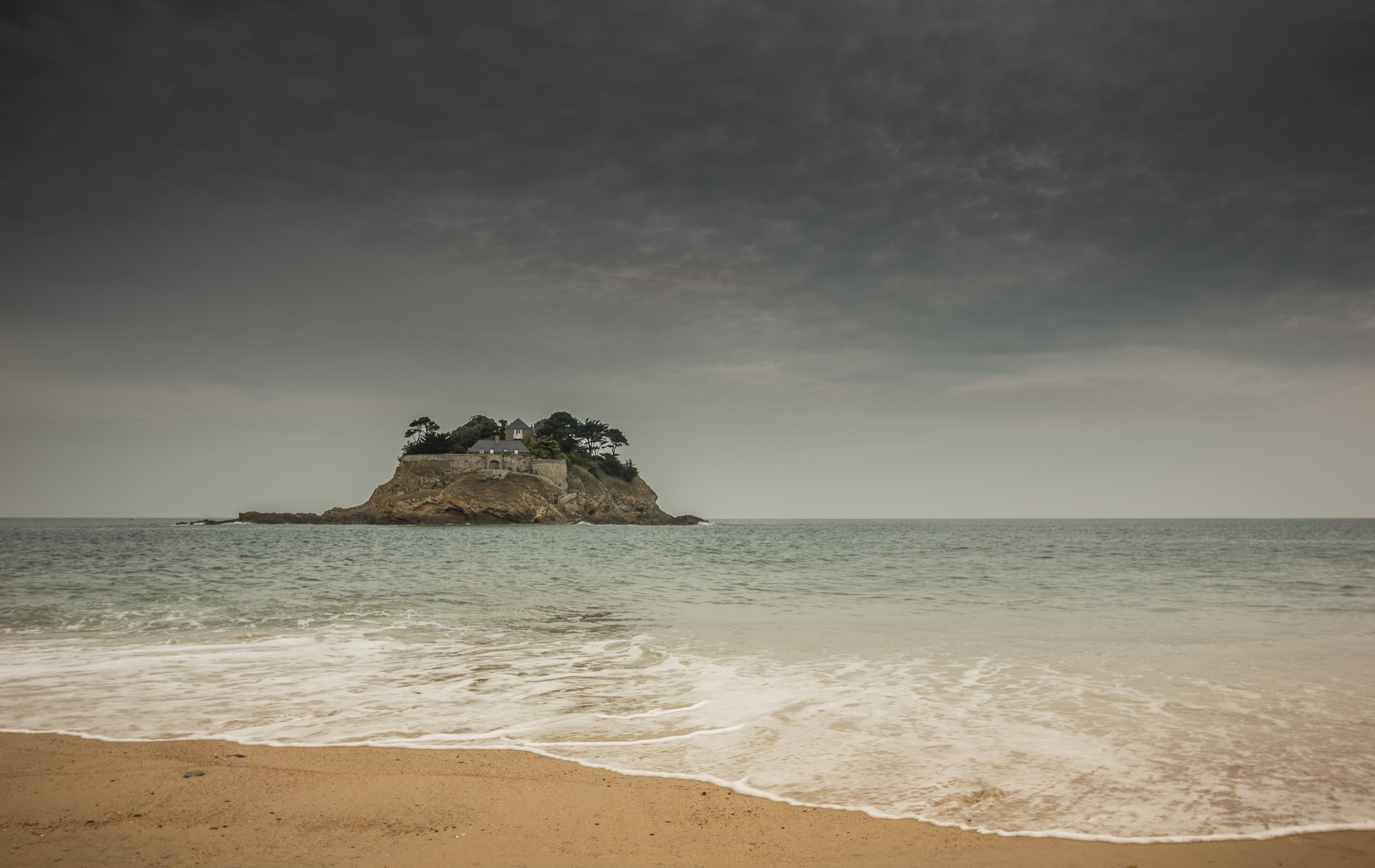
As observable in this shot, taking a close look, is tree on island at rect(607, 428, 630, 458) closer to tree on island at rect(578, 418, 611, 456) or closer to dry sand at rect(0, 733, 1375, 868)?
tree on island at rect(578, 418, 611, 456)

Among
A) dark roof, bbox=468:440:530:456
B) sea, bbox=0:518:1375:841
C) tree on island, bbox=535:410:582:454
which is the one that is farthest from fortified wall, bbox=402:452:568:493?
sea, bbox=0:518:1375:841

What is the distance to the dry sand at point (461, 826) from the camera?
11.6 ft

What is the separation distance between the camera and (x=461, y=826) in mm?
3898

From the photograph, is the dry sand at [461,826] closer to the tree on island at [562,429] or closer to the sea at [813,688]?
the sea at [813,688]

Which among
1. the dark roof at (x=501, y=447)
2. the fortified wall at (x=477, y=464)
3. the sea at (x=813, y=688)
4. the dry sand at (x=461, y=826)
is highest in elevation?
the dark roof at (x=501, y=447)

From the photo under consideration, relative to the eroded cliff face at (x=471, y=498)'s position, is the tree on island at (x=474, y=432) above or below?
above

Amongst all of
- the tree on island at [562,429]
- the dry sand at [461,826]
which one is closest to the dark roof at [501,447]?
the tree on island at [562,429]

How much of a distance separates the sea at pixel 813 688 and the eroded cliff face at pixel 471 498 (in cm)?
7969

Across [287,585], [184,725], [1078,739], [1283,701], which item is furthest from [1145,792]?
[287,585]

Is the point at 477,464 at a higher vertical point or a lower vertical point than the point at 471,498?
higher

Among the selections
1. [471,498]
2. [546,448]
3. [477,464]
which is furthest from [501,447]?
[471,498]

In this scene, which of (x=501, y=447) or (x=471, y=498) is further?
(x=501, y=447)

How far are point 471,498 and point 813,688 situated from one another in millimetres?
Answer: 93479

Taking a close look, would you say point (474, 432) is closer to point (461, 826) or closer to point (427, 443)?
point (427, 443)
